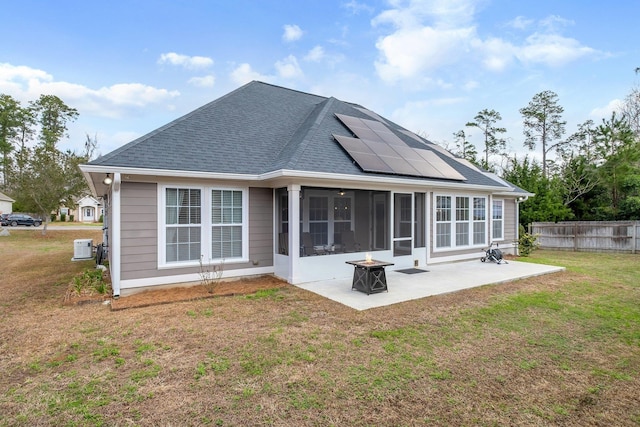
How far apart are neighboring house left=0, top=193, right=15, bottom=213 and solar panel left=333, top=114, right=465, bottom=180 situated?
4018 cm

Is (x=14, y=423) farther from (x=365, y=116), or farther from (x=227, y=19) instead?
(x=227, y=19)

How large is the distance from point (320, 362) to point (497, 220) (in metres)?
10.9

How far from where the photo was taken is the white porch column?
6973mm

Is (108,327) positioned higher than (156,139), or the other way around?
(156,139)

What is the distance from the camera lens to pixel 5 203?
3572 centimetres

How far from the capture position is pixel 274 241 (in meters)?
7.81

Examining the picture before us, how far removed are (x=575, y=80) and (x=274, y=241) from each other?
51.3ft

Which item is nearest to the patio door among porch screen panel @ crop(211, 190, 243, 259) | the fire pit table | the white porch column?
the fire pit table

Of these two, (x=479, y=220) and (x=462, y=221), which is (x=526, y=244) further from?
(x=462, y=221)

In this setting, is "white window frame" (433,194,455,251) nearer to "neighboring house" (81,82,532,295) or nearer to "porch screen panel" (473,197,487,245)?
"neighboring house" (81,82,532,295)

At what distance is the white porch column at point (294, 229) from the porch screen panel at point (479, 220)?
686 cm

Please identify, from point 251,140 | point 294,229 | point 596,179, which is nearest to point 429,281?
point 294,229

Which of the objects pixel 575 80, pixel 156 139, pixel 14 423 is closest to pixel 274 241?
pixel 156 139

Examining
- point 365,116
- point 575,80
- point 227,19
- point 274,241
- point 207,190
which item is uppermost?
point 227,19
